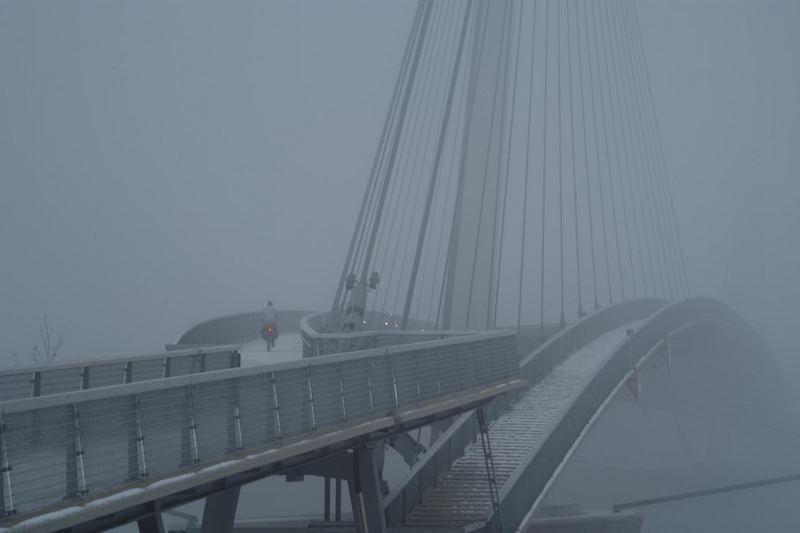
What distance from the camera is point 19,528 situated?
429 cm

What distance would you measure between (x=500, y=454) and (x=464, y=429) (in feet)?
1.84

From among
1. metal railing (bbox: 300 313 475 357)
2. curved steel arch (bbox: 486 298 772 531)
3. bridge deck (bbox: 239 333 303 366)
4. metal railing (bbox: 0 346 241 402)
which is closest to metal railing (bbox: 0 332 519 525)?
metal railing (bbox: 0 346 241 402)

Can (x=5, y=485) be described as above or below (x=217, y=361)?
below

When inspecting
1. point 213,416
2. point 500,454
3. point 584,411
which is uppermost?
point 213,416

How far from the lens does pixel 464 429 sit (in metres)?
12.4

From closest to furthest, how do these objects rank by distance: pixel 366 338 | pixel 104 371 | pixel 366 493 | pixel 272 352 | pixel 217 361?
pixel 366 493 → pixel 104 371 → pixel 217 361 → pixel 366 338 → pixel 272 352

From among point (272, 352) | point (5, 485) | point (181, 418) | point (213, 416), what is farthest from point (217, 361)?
point (272, 352)

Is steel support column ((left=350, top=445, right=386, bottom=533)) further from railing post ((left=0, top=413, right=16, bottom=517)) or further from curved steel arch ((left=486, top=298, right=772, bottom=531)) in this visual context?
railing post ((left=0, top=413, right=16, bottom=517))

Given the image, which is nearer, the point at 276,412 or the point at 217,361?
the point at 276,412

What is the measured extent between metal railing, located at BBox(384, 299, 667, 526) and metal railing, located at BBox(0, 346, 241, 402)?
2533 mm

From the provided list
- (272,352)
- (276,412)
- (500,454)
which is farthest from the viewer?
(272,352)

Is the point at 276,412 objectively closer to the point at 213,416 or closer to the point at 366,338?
the point at 213,416

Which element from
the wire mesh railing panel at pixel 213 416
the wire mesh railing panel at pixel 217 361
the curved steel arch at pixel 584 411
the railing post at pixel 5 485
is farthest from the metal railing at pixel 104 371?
the curved steel arch at pixel 584 411

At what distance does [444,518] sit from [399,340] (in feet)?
8.15
